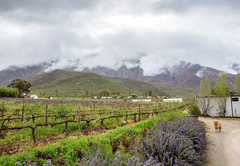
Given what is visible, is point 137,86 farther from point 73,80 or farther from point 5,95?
point 5,95

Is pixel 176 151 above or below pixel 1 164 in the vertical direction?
above

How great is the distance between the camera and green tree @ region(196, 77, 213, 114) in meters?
22.1

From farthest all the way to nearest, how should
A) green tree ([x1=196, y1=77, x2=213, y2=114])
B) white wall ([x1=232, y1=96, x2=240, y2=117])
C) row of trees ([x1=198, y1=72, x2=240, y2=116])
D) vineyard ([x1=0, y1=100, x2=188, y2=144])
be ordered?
green tree ([x1=196, y1=77, x2=213, y2=114]) → row of trees ([x1=198, y1=72, x2=240, y2=116]) → white wall ([x1=232, y1=96, x2=240, y2=117]) → vineyard ([x1=0, y1=100, x2=188, y2=144])

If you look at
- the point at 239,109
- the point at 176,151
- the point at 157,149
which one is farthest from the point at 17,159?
the point at 239,109

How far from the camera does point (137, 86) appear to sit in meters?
192

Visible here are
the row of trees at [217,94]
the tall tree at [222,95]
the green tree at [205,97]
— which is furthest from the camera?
the green tree at [205,97]

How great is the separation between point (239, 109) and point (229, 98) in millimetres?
1726

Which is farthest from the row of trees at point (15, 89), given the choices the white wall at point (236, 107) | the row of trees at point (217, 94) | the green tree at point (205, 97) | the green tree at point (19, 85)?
the white wall at point (236, 107)

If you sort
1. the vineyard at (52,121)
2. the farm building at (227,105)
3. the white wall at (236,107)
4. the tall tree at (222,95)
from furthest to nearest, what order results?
the tall tree at (222,95), the farm building at (227,105), the white wall at (236,107), the vineyard at (52,121)

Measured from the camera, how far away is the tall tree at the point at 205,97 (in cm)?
2212

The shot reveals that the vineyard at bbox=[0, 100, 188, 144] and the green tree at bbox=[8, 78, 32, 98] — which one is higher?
the green tree at bbox=[8, 78, 32, 98]

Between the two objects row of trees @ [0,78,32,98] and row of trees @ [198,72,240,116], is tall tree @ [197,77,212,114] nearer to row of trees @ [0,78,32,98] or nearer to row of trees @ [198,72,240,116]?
row of trees @ [198,72,240,116]

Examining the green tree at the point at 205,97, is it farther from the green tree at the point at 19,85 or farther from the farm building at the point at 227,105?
the green tree at the point at 19,85

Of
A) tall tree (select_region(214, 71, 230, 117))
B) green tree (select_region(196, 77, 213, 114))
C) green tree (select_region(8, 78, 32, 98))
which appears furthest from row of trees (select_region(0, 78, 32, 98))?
tall tree (select_region(214, 71, 230, 117))
